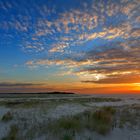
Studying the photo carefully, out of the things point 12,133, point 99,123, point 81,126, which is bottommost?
point 12,133

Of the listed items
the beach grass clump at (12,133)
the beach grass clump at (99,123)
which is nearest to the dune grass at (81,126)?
the beach grass clump at (99,123)

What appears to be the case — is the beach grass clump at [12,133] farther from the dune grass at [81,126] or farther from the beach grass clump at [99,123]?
the beach grass clump at [99,123]

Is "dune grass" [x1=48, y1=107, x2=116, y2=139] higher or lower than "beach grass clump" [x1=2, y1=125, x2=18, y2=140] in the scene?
higher

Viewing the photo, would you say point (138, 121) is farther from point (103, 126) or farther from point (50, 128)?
point (50, 128)

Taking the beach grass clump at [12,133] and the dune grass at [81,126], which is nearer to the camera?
the beach grass clump at [12,133]

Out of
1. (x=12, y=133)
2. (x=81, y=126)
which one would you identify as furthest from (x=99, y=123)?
(x=12, y=133)

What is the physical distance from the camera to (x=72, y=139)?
316 inches

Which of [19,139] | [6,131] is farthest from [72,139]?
[6,131]

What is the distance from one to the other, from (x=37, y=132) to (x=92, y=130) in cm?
249

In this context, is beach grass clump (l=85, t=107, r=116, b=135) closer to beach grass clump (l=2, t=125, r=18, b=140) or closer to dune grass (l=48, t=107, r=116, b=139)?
dune grass (l=48, t=107, r=116, b=139)

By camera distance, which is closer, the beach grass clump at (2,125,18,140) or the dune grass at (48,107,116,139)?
the beach grass clump at (2,125,18,140)

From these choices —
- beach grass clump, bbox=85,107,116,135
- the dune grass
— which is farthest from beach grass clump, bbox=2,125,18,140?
beach grass clump, bbox=85,107,116,135

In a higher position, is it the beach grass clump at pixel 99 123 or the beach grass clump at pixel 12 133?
the beach grass clump at pixel 99 123

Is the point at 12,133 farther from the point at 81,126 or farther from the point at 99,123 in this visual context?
the point at 99,123
